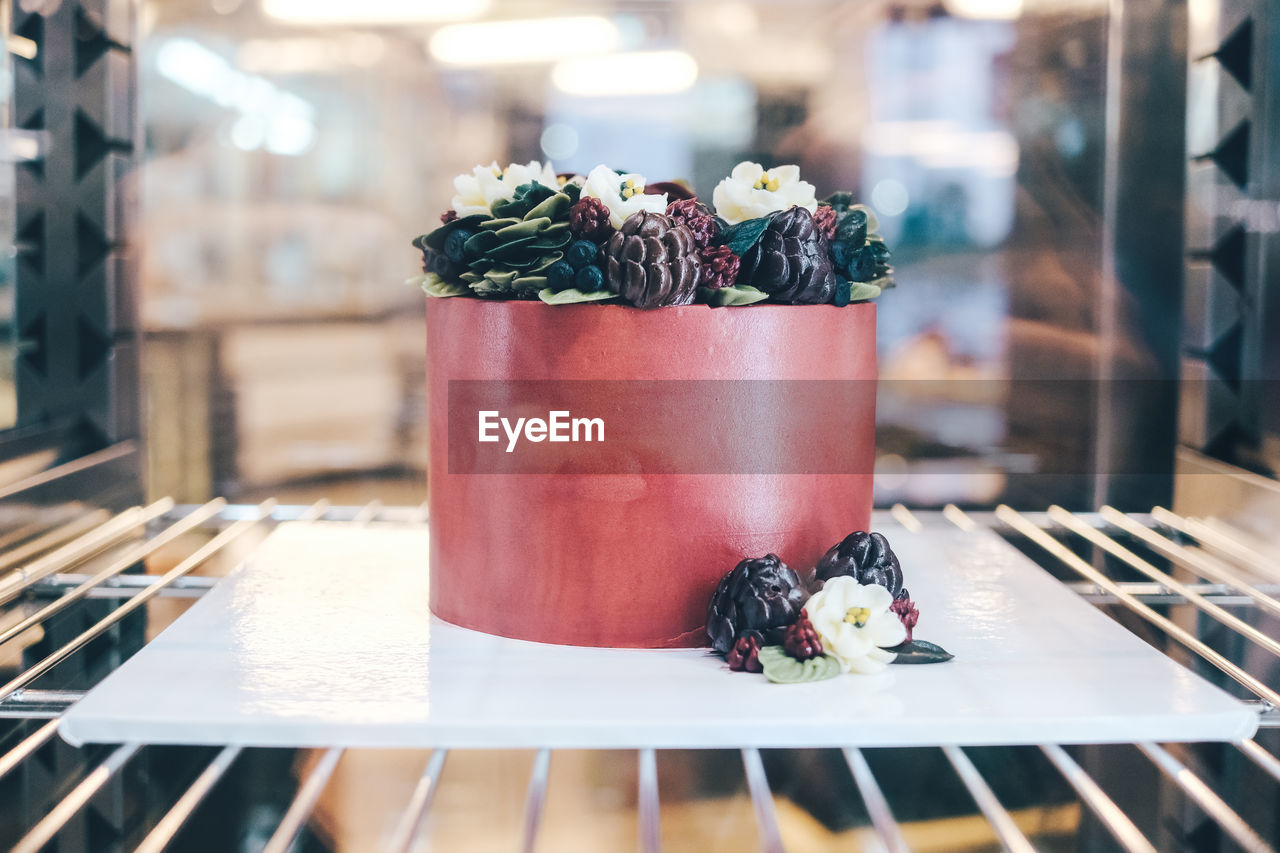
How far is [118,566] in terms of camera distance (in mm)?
1182

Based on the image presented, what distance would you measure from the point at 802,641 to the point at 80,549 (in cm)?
80

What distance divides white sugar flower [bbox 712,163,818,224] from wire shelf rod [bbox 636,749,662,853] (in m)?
0.40

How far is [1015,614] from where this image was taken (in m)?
0.99

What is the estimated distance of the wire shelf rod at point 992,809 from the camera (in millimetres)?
645

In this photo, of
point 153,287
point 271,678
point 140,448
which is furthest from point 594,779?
point 153,287

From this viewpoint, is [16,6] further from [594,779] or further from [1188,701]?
[1188,701]

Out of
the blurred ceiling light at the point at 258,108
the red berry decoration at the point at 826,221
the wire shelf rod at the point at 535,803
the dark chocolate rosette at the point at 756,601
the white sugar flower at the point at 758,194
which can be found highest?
the blurred ceiling light at the point at 258,108

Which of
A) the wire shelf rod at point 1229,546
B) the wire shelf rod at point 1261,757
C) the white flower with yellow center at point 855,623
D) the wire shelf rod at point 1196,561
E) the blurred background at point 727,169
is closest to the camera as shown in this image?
the wire shelf rod at point 1261,757

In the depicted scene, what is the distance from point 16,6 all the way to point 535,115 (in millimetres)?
663

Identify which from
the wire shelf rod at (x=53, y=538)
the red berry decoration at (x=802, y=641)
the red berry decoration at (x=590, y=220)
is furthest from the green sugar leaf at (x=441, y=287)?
the wire shelf rod at (x=53, y=538)

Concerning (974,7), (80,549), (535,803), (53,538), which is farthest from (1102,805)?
(974,7)

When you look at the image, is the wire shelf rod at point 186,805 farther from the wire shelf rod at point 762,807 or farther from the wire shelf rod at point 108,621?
the wire shelf rod at point 762,807

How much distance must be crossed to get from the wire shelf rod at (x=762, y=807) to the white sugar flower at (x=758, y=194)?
1.28 ft

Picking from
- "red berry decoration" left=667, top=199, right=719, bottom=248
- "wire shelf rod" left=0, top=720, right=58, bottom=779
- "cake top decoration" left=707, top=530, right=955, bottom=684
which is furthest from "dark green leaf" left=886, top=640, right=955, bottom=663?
"wire shelf rod" left=0, top=720, right=58, bottom=779
